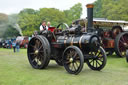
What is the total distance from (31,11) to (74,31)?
41.7 m

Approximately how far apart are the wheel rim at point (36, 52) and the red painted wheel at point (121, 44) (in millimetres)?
4474

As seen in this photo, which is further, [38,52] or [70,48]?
[38,52]

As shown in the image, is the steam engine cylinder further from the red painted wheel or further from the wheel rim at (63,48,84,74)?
the red painted wheel

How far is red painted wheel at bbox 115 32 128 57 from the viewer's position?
8.89 meters

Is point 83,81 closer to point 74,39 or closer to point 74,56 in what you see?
point 74,56

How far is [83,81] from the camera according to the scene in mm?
4281

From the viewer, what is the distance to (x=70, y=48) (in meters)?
5.11

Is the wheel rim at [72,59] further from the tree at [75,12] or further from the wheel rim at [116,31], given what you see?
the tree at [75,12]

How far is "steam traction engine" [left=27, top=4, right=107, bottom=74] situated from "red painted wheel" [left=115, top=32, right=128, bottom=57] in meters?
3.37

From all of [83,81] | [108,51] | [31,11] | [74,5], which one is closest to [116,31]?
[108,51]

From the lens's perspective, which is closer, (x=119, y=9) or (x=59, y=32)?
(x=59, y=32)

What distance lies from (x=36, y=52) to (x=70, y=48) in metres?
1.56

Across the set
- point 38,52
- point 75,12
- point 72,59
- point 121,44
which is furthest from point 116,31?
point 75,12

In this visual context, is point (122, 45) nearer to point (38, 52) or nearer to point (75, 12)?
point (38, 52)
